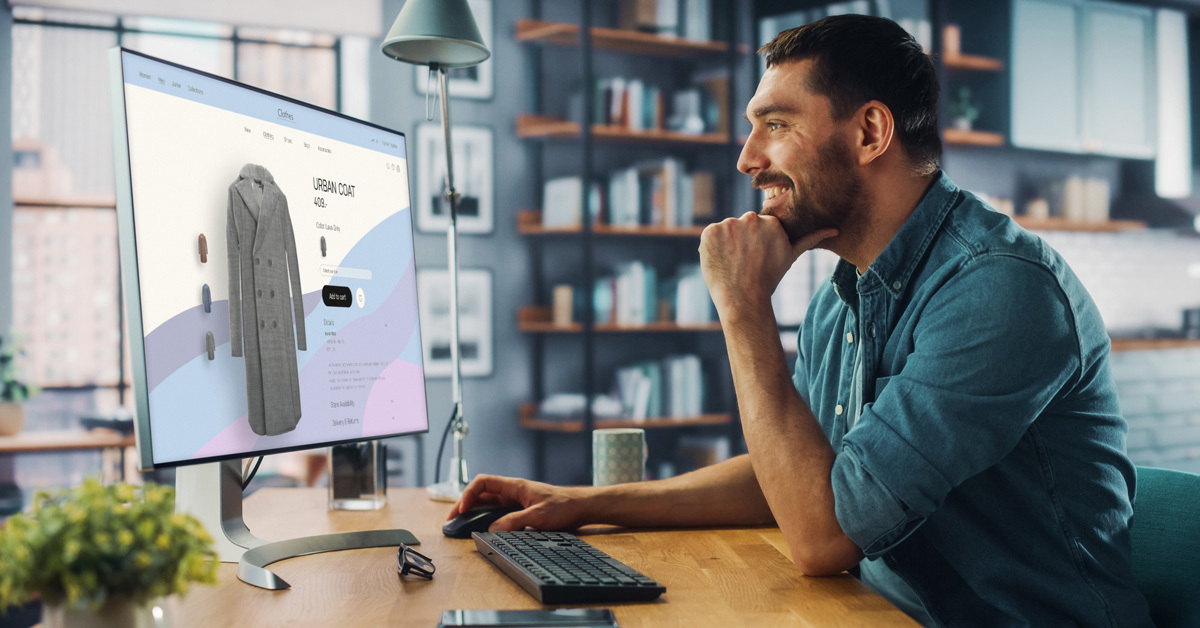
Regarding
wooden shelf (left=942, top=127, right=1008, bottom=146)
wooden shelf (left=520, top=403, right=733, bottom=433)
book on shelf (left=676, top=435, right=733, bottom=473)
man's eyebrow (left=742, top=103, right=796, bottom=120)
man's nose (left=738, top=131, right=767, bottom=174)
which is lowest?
book on shelf (left=676, top=435, right=733, bottom=473)

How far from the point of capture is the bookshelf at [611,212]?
13.6 ft

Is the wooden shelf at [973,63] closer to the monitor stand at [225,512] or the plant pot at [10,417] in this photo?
the monitor stand at [225,512]

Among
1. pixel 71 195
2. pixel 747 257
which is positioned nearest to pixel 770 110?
pixel 747 257

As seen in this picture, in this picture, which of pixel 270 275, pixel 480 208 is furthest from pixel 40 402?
pixel 270 275

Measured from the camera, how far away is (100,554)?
607 millimetres

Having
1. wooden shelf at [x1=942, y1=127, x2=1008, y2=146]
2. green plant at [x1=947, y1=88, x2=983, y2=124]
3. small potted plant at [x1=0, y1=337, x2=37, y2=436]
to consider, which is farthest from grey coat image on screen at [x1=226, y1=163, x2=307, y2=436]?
green plant at [x1=947, y1=88, x2=983, y2=124]

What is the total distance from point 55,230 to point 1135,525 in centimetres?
457

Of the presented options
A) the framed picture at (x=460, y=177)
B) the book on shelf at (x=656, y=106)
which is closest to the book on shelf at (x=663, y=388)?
the framed picture at (x=460, y=177)

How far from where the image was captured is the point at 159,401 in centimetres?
89

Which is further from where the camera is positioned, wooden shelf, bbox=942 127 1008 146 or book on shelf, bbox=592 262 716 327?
wooden shelf, bbox=942 127 1008 146

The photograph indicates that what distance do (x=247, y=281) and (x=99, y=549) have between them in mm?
455

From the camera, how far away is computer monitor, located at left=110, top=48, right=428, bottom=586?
2.95 feet

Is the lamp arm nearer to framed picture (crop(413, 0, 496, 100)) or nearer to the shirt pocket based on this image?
the shirt pocket

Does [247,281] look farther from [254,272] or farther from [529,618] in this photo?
[529,618]
